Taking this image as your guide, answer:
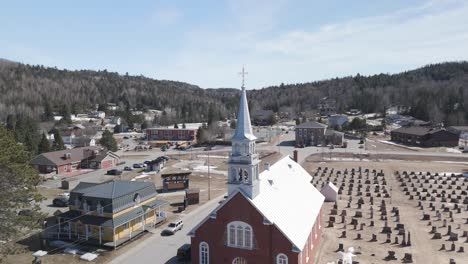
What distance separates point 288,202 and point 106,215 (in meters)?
14.6

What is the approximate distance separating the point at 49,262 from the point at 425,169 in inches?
2183

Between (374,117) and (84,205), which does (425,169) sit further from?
(374,117)

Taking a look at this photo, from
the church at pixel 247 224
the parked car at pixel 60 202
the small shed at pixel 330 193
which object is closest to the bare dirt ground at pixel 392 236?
the small shed at pixel 330 193

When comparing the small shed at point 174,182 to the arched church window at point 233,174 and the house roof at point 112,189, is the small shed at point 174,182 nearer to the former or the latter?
the house roof at point 112,189

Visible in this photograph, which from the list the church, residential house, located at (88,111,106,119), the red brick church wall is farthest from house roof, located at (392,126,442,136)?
residential house, located at (88,111,106,119)

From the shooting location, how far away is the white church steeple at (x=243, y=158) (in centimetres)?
2195

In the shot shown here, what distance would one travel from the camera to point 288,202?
969 inches

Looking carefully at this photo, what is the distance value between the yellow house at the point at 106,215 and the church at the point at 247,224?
30.1 feet

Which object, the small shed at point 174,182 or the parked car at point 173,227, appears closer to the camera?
the parked car at point 173,227

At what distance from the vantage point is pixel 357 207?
1521 inches

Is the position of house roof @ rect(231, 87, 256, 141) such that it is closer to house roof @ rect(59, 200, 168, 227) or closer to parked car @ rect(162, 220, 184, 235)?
parked car @ rect(162, 220, 184, 235)

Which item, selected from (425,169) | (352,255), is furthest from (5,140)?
(425,169)

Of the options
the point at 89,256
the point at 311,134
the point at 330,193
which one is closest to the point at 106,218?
the point at 89,256

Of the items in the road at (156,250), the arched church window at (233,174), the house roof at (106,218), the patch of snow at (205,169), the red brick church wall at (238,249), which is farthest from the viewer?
the patch of snow at (205,169)
